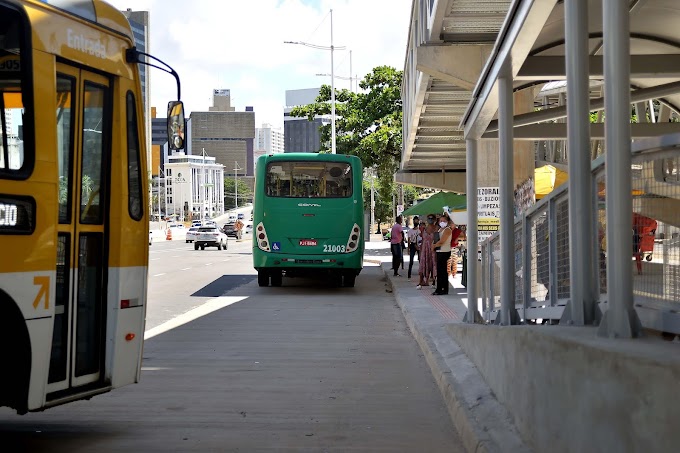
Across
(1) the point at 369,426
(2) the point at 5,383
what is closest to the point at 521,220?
(1) the point at 369,426

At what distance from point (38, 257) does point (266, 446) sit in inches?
88.0

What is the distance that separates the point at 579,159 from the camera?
637 centimetres

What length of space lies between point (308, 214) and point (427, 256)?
3381 millimetres

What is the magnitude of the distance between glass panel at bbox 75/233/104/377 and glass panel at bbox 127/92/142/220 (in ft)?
1.65

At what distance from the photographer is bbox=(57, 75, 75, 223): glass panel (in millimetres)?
6738

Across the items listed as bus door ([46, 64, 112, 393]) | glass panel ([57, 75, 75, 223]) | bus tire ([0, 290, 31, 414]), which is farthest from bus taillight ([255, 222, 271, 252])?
bus tire ([0, 290, 31, 414])

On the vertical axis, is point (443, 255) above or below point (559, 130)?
below

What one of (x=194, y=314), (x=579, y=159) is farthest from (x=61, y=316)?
(x=194, y=314)

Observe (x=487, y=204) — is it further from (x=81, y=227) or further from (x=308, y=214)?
(x=81, y=227)

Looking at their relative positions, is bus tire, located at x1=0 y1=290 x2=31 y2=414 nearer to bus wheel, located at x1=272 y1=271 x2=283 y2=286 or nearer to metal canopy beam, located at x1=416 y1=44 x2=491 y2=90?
metal canopy beam, located at x1=416 y1=44 x2=491 y2=90

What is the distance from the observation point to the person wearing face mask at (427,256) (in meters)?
23.7

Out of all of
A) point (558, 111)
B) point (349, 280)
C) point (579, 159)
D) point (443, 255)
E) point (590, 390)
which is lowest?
point (349, 280)

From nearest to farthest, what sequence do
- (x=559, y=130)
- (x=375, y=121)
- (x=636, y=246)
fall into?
(x=636, y=246), (x=559, y=130), (x=375, y=121)

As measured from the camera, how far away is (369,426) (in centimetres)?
816
